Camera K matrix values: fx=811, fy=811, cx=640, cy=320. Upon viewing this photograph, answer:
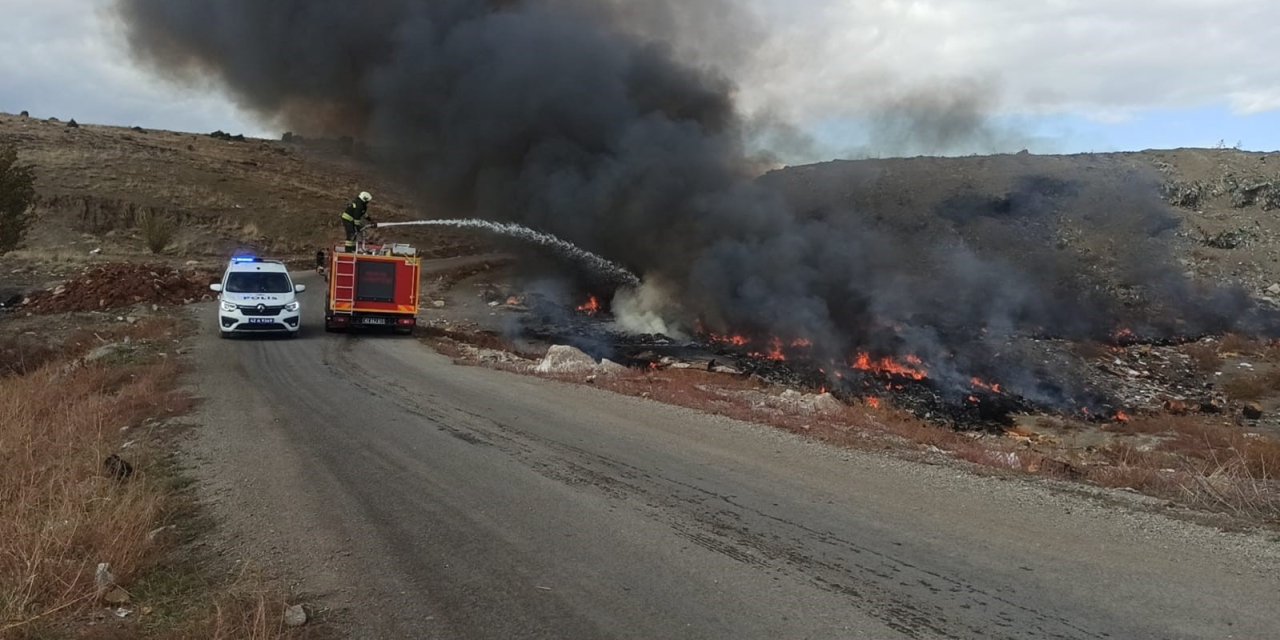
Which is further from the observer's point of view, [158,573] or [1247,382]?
[1247,382]

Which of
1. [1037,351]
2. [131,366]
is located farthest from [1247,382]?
[131,366]

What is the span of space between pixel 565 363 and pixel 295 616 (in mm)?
10028

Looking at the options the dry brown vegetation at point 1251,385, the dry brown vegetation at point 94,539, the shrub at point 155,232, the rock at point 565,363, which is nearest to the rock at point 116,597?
the dry brown vegetation at point 94,539

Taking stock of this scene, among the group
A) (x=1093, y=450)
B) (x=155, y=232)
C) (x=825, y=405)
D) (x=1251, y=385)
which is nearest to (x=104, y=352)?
(x=825, y=405)

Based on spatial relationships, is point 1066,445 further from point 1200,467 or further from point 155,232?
point 155,232

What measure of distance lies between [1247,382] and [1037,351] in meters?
4.07

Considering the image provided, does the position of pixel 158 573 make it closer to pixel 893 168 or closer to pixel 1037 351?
pixel 1037 351

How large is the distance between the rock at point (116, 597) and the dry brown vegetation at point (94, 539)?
0.03 m

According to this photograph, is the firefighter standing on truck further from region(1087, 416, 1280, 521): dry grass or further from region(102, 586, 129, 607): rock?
region(1087, 416, 1280, 521): dry grass

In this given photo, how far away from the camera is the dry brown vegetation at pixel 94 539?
3.82 m

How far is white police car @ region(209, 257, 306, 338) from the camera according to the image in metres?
15.6

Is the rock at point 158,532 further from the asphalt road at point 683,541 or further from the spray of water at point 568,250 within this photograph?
the spray of water at point 568,250

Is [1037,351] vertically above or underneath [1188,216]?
underneath

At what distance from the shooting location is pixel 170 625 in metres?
3.87
